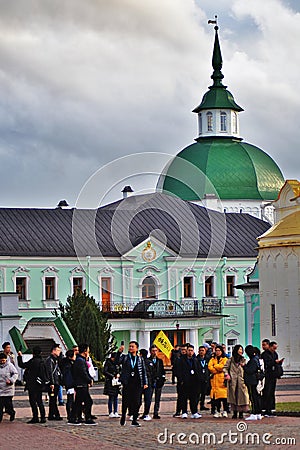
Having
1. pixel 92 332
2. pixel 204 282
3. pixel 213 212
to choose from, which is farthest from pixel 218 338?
pixel 92 332

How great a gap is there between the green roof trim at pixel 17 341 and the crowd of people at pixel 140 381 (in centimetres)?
1295

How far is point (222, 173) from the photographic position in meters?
81.4

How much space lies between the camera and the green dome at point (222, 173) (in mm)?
81000

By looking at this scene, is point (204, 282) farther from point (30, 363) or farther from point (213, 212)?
point (30, 363)

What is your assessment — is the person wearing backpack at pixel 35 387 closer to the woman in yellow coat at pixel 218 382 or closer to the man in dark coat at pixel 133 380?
the man in dark coat at pixel 133 380

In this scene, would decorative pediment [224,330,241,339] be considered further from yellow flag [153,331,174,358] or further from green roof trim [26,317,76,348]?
yellow flag [153,331,174,358]

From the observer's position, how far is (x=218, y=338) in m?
66.8

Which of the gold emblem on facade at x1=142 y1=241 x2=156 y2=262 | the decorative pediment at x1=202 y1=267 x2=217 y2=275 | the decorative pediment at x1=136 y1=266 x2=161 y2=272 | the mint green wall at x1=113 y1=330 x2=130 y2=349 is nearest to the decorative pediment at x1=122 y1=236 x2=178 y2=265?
the gold emblem on facade at x1=142 y1=241 x2=156 y2=262

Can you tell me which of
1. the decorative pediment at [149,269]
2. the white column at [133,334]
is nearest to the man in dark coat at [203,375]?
the white column at [133,334]

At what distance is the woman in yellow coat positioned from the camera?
22.9m

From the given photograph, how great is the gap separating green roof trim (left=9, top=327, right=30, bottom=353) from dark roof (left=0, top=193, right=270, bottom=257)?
2439cm

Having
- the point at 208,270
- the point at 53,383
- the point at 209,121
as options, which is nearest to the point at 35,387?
the point at 53,383

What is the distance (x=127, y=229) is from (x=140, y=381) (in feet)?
155

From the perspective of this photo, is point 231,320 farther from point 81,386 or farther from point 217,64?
point 81,386
